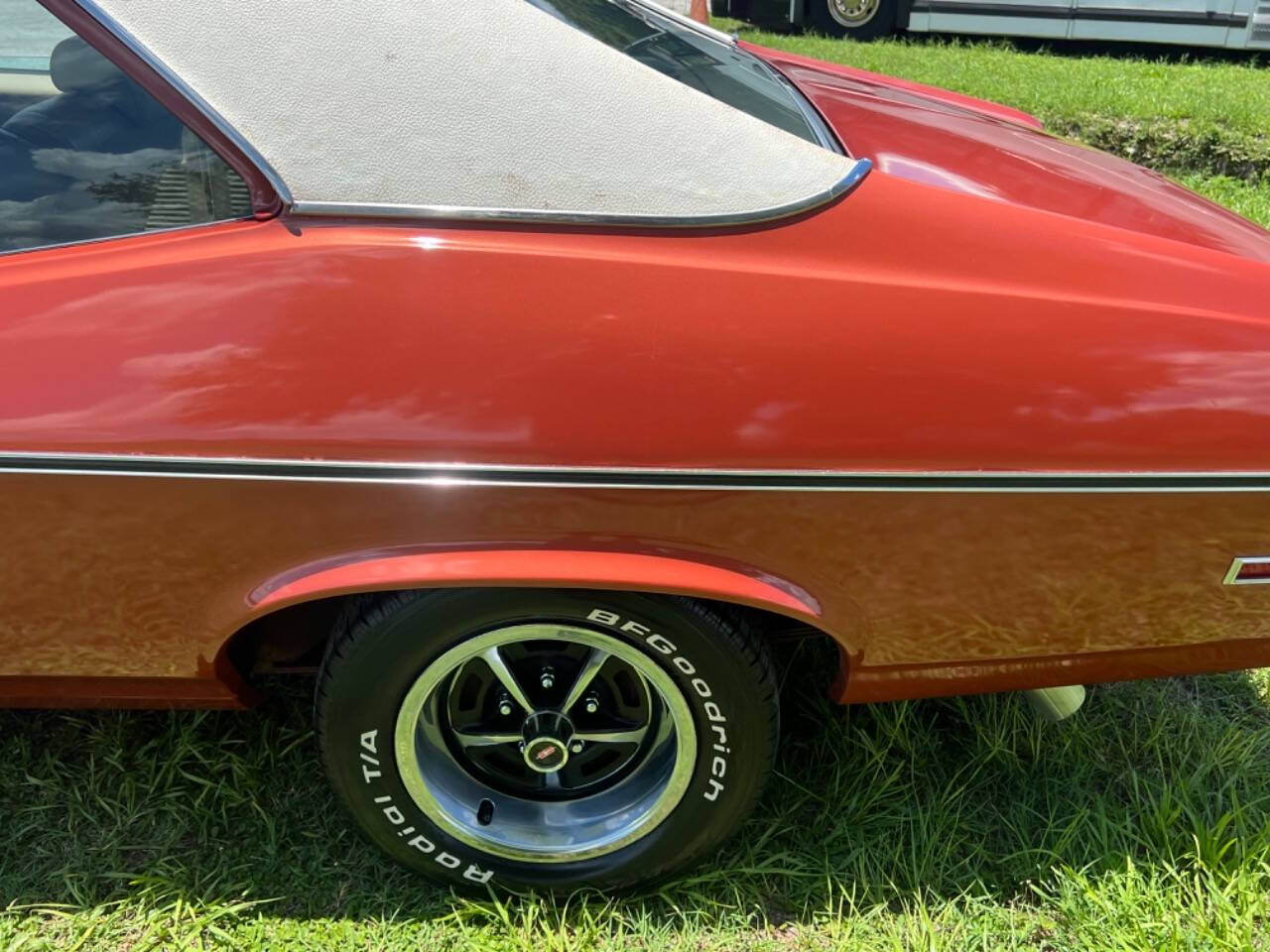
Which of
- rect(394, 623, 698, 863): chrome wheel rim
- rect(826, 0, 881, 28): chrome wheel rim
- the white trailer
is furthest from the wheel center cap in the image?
rect(826, 0, 881, 28): chrome wheel rim

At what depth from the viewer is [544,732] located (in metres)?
1.97

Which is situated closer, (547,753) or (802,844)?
(547,753)

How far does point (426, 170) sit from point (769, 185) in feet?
1.66

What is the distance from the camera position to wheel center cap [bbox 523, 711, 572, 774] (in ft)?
6.44

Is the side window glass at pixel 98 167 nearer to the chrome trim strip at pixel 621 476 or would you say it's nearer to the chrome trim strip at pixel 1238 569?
the chrome trim strip at pixel 621 476

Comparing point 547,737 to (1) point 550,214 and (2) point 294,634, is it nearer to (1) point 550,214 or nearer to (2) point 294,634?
(2) point 294,634

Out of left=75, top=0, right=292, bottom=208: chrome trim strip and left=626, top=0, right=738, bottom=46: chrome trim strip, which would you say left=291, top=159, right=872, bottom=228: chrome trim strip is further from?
left=626, top=0, right=738, bottom=46: chrome trim strip

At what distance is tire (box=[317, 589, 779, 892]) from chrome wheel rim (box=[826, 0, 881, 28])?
8287 millimetres

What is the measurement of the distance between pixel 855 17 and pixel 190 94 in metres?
8.50

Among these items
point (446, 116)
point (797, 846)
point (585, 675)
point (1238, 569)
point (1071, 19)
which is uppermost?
point (1071, 19)

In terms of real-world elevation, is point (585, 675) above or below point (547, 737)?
above

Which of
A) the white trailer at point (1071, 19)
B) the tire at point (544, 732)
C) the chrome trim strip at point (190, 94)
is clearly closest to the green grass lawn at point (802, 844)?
the tire at point (544, 732)

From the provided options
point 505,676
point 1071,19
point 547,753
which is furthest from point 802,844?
point 1071,19

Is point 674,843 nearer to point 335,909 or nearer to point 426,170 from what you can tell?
point 335,909
